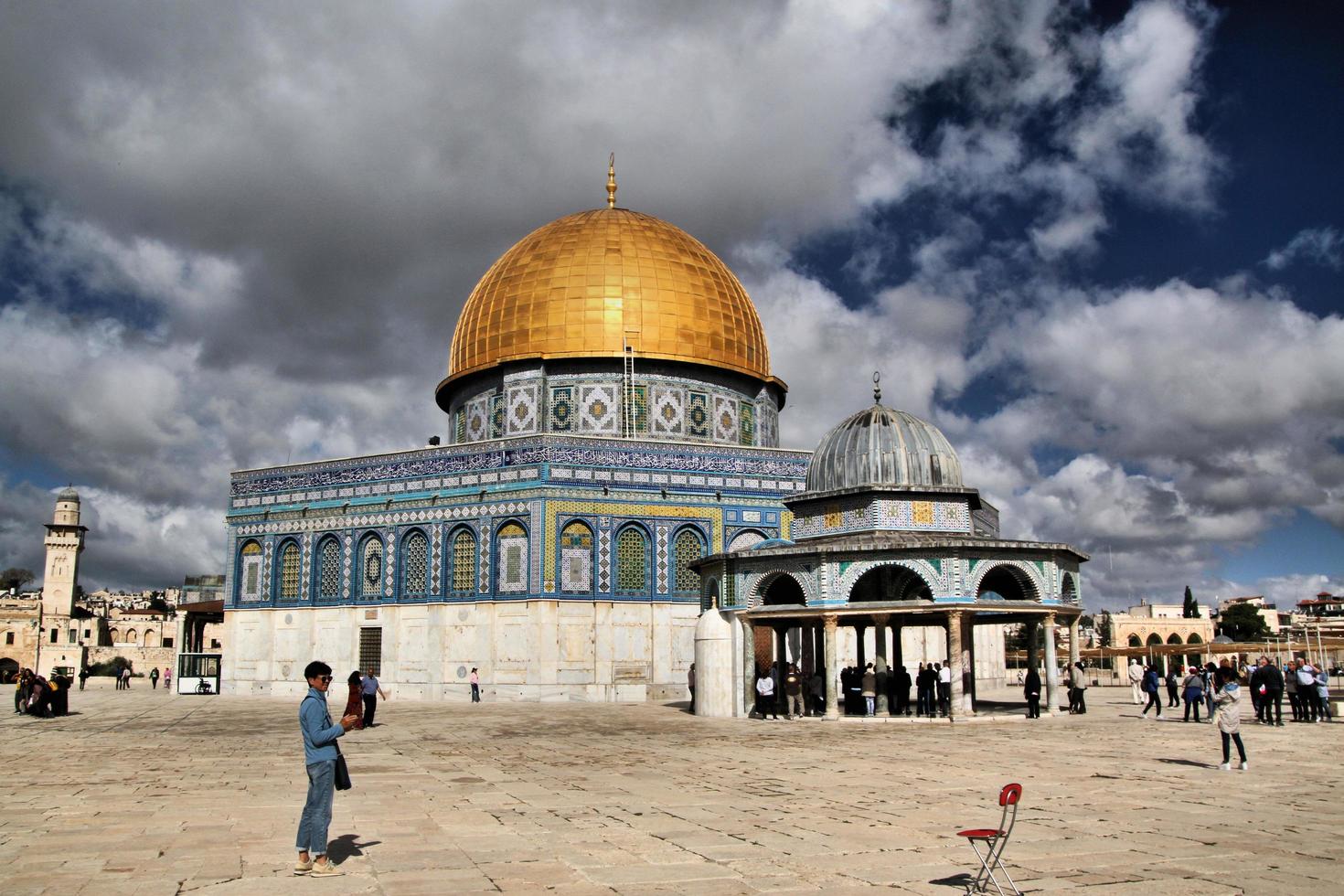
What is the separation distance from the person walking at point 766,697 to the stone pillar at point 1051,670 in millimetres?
5218

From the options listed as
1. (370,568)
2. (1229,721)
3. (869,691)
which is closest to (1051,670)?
(869,691)

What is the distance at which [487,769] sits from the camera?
14.0 meters

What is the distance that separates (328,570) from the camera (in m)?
34.9

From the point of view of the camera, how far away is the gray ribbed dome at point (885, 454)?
23.4 meters

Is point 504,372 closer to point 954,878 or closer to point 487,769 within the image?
point 487,769

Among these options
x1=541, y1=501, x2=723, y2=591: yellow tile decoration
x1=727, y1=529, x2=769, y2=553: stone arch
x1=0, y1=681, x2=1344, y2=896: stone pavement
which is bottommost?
x1=0, y1=681, x2=1344, y2=896: stone pavement

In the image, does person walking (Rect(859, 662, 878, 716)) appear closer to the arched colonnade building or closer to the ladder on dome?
the arched colonnade building

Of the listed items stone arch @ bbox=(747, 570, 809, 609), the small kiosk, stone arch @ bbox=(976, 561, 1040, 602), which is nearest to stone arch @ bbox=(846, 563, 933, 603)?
stone arch @ bbox=(747, 570, 809, 609)

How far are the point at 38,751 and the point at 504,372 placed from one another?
71.0 ft

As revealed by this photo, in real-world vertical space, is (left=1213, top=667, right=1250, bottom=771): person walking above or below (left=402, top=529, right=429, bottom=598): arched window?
below

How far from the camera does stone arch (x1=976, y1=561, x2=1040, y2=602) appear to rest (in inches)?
865

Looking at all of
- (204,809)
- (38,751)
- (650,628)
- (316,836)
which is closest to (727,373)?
(650,628)

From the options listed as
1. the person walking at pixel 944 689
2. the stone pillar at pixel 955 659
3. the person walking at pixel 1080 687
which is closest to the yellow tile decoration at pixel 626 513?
the person walking at pixel 944 689

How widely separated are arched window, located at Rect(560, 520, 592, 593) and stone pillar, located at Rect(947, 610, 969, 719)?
12.3m
